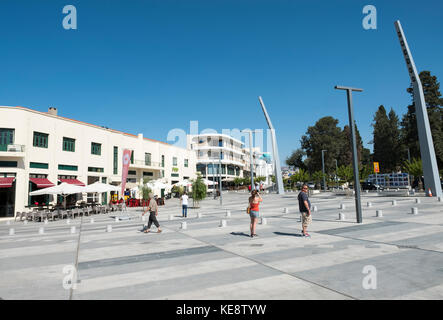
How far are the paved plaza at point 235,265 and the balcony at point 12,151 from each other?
14985 mm

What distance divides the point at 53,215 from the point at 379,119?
64930 mm

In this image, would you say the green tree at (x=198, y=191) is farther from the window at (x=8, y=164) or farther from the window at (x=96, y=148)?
the window at (x=8, y=164)

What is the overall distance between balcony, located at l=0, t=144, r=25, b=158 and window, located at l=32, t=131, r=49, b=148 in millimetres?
1560

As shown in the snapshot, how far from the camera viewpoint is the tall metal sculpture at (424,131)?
2483 centimetres

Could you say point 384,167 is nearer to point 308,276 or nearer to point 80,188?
point 80,188

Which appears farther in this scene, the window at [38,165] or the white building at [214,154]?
the white building at [214,154]

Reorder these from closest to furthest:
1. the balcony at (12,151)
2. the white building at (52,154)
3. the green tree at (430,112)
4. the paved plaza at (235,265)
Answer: the paved plaza at (235,265), the balcony at (12,151), the white building at (52,154), the green tree at (430,112)

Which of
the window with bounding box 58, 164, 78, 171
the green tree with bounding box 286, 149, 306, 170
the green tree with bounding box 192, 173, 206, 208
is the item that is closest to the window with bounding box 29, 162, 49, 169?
the window with bounding box 58, 164, 78, 171

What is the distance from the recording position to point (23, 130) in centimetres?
2397

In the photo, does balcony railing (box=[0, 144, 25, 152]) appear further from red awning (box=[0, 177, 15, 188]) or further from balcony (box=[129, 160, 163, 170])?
balcony (box=[129, 160, 163, 170])

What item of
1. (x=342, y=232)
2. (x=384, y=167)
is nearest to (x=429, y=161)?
(x=342, y=232)
